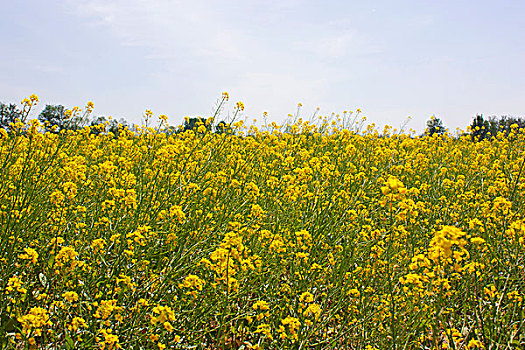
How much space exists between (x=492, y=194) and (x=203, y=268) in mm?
3143

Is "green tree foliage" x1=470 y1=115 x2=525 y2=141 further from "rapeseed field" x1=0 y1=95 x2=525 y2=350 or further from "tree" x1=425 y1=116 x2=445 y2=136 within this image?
"rapeseed field" x1=0 y1=95 x2=525 y2=350

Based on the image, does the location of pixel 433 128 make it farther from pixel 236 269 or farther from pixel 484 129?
pixel 236 269

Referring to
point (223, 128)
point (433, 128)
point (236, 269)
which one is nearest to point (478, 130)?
point (223, 128)

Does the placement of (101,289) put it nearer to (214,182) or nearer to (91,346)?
(91,346)

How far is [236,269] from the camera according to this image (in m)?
2.16

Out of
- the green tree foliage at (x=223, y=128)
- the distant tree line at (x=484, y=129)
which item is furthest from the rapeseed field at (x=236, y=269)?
the distant tree line at (x=484, y=129)

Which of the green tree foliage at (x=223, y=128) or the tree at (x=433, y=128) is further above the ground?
the tree at (x=433, y=128)

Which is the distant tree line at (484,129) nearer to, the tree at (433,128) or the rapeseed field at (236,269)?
the tree at (433,128)

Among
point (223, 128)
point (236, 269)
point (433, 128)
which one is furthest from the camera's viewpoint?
point (433, 128)

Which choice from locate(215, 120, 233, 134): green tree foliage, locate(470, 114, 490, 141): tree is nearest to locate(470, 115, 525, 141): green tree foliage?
locate(470, 114, 490, 141): tree

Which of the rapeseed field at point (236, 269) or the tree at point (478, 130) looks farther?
the tree at point (478, 130)

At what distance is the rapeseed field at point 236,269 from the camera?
6.31ft

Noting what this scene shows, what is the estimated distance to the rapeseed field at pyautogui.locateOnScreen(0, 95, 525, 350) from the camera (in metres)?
1.92

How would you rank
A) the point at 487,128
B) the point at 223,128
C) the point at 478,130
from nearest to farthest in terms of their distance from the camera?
the point at 223,128 → the point at 478,130 → the point at 487,128
